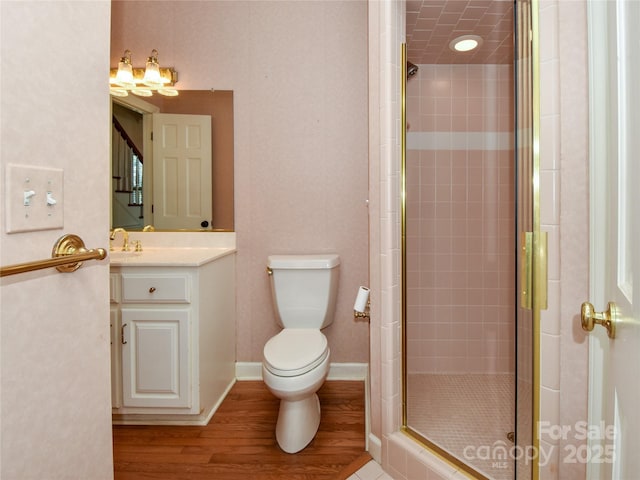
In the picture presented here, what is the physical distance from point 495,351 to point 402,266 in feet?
2.81

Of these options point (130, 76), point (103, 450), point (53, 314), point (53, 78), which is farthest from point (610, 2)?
point (130, 76)

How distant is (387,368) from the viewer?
58.7 inches

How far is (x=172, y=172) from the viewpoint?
2387 millimetres

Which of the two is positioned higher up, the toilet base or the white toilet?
the white toilet

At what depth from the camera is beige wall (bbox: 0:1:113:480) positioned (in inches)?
23.5

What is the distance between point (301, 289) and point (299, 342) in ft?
1.21

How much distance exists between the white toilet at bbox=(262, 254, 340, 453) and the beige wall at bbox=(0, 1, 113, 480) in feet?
2.78

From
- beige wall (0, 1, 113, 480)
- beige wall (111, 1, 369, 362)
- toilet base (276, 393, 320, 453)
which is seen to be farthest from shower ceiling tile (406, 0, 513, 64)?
toilet base (276, 393, 320, 453)

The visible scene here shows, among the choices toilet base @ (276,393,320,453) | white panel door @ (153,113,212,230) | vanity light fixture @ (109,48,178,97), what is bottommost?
toilet base @ (276,393,320,453)

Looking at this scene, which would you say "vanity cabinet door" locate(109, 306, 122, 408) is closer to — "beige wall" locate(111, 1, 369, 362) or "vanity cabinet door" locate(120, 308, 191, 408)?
"vanity cabinet door" locate(120, 308, 191, 408)

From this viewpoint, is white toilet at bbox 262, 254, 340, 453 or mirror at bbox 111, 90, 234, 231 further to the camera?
mirror at bbox 111, 90, 234, 231

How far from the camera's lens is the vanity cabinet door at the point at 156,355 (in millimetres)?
1817

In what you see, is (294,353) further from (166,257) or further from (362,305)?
(166,257)

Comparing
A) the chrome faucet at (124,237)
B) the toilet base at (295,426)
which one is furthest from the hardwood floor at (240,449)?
the chrome faucet at (124,237)
